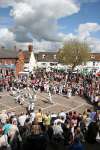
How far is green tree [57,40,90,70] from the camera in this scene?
71125 mm

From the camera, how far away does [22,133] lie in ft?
43.8

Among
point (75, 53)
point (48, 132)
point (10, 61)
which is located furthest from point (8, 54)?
point (48, 132)

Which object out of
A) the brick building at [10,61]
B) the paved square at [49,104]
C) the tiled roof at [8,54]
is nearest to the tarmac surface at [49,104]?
the paved square at [49,104]

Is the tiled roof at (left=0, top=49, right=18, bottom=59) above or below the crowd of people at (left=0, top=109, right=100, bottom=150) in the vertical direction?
above

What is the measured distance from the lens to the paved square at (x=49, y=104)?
23.6m

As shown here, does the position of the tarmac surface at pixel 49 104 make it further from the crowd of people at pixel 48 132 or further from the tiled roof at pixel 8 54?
the tiled roof at pixel 8 54

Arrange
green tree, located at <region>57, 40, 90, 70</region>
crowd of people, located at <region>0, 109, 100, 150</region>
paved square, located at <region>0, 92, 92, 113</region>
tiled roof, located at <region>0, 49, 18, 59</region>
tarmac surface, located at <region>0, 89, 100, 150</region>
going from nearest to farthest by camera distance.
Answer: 1. crowd of people, located at <region>0, 109, 100, 150</region>
2. tarmac surface, located at <region>0, 89, 100, 150</region>
3. paved square, located at <region>0, 92, 92, 113</region>
4. tiled roof, located at <region>0, 49, 18, 59</region>
5. green tree, located at <region>57, 40, 90, 70</region>

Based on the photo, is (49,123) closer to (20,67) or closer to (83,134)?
(83,134)

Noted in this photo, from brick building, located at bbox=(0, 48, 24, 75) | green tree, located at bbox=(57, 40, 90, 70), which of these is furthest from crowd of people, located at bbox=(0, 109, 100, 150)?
green tree, located at bbox=(57, 40, 90, 70)

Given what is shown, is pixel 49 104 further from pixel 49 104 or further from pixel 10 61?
pixel 10 61

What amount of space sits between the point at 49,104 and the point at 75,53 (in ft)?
157

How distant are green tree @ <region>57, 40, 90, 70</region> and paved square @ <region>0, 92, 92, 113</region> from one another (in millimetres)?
41799

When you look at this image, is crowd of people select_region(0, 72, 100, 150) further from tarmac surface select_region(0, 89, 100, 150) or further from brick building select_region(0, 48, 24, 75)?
brick building select_region(0, 48, 24, 75)

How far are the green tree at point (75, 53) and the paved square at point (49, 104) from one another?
4180cm
